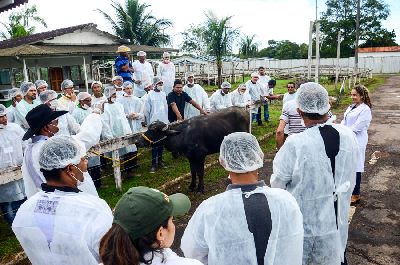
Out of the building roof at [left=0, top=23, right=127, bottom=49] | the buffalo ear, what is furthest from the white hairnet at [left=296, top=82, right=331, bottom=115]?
the building roof at [left=0, top=23, right=127, bottom=49]

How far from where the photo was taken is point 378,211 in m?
5.74

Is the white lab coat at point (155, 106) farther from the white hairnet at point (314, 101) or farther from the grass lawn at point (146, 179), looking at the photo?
the white hairnet at point (314, 101)

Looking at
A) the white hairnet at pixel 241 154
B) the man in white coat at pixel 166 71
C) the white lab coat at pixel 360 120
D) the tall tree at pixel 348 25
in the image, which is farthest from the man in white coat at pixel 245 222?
the tall tree at pixel 348 25

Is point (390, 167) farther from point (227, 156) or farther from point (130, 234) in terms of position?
point (130, 234)

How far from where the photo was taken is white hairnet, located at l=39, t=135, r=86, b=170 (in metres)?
2.42

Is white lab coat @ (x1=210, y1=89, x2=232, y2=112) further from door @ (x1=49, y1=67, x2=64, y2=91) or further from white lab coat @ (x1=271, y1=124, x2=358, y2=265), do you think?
door @ (x1=49, y1=67, x2=64, y2=91)

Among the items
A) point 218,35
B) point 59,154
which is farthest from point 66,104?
point 218,35

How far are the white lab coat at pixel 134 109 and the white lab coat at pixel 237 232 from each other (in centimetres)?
624

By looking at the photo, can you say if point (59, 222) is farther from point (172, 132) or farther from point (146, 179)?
point (146, 179)

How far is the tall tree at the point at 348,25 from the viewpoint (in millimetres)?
52438

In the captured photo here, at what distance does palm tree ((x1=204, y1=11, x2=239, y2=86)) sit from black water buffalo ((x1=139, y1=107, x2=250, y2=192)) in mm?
17013

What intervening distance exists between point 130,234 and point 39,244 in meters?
1.08

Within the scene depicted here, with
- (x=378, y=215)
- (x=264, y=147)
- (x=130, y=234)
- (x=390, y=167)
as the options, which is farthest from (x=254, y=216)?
(x=264, y=147)

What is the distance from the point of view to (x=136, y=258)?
4.91ft
